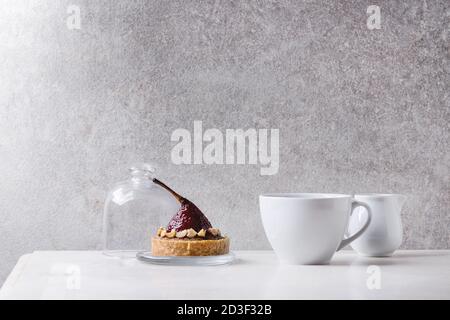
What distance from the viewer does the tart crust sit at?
4.01 feet

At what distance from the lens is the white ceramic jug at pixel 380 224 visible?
52.1 inches

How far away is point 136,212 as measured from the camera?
4.72ft

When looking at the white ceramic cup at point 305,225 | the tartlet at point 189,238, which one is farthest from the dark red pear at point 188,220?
the white ceramic cup at point 305,225

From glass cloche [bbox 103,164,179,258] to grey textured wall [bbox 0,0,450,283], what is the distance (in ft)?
0.20

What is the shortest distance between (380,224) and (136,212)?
499 mm

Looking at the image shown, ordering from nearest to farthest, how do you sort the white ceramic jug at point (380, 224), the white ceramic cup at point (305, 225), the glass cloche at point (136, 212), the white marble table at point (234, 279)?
the white marble table at point (234, 279) → the white ceramic cup at point (305, 225) → the white ceramic jug at point (380, 224) → the glass cloche at point (136, 212)

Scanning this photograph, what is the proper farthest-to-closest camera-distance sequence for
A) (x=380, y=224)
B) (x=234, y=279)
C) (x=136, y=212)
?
(x=136, y=212) < (x=380, y=224) < (x=234, y=279)

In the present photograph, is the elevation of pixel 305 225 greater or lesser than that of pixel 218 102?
lesser

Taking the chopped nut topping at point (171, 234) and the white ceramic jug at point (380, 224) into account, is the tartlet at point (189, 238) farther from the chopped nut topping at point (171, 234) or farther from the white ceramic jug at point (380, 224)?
the white ceramic jug at point (380, 224)

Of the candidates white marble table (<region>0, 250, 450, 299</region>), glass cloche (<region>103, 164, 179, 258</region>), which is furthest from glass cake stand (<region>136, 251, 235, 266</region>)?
glass cloche (<region>103, 164, 179, 258</region>)

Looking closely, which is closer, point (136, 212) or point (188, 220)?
point (188, 220)

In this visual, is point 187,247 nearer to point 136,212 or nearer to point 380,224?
point 136,212

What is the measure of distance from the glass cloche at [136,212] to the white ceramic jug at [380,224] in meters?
0.38

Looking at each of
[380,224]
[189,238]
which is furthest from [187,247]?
[380,224]
